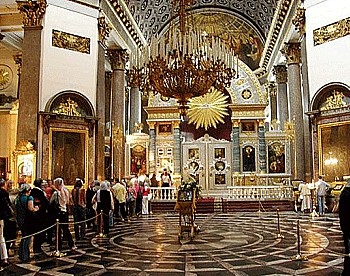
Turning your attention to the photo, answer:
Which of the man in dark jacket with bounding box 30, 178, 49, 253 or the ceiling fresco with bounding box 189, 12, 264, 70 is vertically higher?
the ceiling fresco with bounding box 189, 12, 264, 70

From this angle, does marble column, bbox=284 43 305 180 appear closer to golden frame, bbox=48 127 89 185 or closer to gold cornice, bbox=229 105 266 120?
gold cornice, bbox=229 105 266 120

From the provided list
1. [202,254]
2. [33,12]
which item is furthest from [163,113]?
[202,254]

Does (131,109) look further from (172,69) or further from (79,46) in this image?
(172,69)

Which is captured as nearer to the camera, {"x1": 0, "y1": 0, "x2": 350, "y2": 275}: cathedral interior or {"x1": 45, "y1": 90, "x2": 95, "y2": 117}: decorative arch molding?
{"x1": 0, "y1": 0, "x2": 350, "y2": 275}: cathedral interior

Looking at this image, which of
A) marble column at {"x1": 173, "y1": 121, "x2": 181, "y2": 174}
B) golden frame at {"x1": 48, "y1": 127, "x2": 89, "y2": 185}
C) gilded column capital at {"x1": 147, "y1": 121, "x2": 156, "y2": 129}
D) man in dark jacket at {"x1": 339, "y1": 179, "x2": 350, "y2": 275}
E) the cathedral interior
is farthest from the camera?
gilded column capital at {"x1": 147, "y1": 121, "x2": 156, "y2": 129}

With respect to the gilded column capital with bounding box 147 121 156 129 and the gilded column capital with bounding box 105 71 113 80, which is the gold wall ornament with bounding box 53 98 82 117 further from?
the gilded column capital with bounding box 105 71 113 80

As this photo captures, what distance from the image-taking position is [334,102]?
15.4m

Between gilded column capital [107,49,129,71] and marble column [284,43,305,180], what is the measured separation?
8.36m

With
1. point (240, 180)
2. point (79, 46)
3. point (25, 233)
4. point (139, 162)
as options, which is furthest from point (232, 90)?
point (25, 233)

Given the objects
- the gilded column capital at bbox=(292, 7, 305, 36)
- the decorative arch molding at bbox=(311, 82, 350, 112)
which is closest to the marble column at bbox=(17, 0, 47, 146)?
the gilded column capital at bbox=(292, 7, 305, 36)

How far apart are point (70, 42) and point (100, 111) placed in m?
2.88

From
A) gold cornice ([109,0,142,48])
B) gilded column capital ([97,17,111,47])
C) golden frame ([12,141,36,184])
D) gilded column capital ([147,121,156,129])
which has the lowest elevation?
golden frame ([12,141,36,184])

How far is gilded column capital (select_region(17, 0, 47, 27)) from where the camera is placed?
15.6 m

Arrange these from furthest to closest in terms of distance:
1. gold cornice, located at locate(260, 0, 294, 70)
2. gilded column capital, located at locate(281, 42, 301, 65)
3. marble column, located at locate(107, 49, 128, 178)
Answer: gilded column capital, located at locate(281, 42, 301, 65)
gold cornice, located at locate(260, 0, 294, 70)
marble column, located at locate(107, 49, 128, 178)
